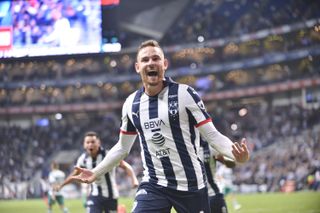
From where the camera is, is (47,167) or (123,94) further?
(123,94)

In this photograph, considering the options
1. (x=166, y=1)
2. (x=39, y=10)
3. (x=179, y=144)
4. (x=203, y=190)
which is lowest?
(x=203, y=190)

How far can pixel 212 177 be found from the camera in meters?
8.36

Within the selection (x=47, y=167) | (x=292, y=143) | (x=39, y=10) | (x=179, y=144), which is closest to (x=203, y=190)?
(x=179, y=144)

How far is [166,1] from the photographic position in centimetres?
5409

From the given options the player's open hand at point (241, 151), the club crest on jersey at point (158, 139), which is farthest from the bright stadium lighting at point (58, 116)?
the player's open hand at point (241, 151)

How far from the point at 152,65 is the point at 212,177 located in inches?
145

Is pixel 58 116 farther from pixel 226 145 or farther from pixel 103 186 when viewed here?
pixel 226 145

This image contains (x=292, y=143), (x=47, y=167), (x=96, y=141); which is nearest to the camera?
(x=96, y=141)

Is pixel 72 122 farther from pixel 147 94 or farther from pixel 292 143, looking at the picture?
pixel 147 94

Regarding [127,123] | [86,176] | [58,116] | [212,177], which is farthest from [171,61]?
[86,176]

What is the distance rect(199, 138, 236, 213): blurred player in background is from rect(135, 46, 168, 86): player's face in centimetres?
321

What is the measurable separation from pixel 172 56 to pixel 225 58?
6.02m

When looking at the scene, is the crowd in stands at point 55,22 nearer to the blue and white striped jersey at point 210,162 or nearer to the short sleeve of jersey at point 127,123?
the blue and white striped jersey at point 210,162

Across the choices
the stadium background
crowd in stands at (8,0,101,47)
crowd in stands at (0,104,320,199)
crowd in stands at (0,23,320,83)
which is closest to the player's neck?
crowd in stands at (0,104,320,199)
